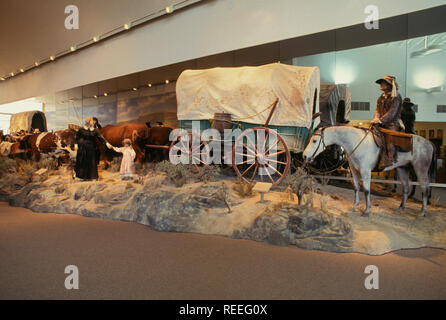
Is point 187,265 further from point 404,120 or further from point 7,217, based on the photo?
point 404,120

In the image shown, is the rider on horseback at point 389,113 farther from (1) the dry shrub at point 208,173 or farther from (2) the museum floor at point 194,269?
(1) the dry shrub at point 208,173

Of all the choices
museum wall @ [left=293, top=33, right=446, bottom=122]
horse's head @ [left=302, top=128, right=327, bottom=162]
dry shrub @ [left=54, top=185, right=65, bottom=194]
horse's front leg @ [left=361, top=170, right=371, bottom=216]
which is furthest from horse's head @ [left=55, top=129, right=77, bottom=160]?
horse's front leg @ [left=361, top=170, right=371, bottom=216]

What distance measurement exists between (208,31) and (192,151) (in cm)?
314

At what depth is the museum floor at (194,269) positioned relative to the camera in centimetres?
253

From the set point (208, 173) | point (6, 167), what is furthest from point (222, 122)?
point (6, 167)

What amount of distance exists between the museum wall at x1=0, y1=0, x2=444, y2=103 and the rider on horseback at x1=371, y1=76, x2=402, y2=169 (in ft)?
4.44

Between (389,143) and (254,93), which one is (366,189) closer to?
(389,143)

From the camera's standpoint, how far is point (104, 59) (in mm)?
9180

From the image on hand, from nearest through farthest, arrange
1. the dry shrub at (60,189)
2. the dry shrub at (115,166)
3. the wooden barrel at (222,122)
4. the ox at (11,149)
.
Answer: the wooden barrel at (222,122)
the dry shrub at (60,189)
the dry shrub at (115,166)
the ox at (11,149)

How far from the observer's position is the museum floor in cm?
253

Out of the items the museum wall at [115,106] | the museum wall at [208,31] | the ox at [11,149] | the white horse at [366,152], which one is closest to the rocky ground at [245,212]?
the white horse at [366,152]

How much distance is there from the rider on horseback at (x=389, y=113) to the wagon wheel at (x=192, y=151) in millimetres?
3153

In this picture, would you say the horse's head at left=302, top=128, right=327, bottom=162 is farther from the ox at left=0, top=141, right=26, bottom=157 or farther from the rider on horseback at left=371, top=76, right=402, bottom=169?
the ox at left=0, top=141, right=26, bottom=157

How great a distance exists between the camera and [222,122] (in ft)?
17.5
